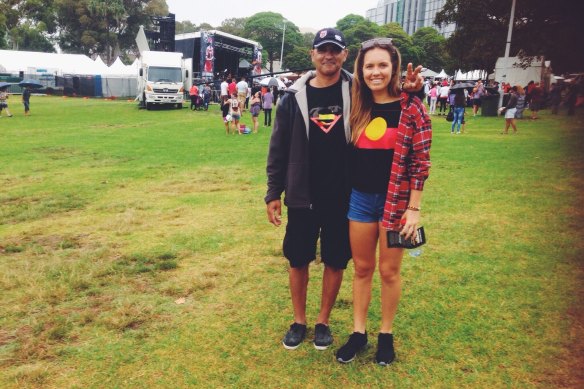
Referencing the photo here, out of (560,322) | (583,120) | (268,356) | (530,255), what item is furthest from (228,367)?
(583,120)

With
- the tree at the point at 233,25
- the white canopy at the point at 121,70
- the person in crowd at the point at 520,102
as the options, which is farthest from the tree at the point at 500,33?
the tree at the point at 233,25

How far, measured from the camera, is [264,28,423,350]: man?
2.88 m

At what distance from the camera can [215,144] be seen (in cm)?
1309

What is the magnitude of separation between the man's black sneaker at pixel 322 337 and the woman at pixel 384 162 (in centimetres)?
21

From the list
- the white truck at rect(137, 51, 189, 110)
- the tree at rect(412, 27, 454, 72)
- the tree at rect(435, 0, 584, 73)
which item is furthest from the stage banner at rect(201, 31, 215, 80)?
the tree at rect(412, 27, 454, 72)

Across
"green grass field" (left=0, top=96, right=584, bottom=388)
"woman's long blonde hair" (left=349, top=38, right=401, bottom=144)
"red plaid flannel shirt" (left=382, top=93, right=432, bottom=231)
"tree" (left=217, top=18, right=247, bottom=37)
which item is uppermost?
"tree" (left=217, top=18, right=247, bottom=37)

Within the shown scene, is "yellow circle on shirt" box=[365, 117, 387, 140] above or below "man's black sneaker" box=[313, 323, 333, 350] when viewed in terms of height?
above

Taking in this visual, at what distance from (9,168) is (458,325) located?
973cm

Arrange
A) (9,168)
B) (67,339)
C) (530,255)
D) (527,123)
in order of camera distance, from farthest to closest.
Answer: (527,123) < (9,168) < (530,255) < (67,339)

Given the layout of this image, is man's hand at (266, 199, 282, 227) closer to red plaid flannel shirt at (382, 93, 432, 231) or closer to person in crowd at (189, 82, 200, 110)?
red plaid flannel shirt at (382, 93, 432, 231)

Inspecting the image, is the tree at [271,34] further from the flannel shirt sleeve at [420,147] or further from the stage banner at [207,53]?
the flannel shirt sleeve at [420,147]

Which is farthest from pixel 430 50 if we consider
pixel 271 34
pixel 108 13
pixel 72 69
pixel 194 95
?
pixel 194 95

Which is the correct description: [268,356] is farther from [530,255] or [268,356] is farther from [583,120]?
[583,120]

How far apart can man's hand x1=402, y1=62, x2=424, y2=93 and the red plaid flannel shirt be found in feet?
0.15
